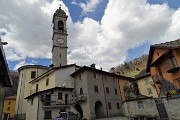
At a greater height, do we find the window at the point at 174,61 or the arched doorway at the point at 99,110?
the window at the point at 174,61

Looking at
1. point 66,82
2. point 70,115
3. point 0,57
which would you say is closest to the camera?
point 0,57

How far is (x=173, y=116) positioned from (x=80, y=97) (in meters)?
16.5

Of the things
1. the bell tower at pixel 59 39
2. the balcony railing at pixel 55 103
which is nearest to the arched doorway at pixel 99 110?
the balcony railing at pixel 55 103

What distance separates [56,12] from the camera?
176ft

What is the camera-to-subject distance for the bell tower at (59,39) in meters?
44.8

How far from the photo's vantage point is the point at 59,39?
156 feet

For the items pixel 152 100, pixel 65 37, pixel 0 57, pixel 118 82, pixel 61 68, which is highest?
pixel 65 37

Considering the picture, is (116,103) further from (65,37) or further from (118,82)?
(65,37)

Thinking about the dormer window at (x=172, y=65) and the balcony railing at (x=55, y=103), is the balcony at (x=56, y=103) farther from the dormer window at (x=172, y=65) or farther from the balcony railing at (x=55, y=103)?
the dormer window at (x=172, y=65)

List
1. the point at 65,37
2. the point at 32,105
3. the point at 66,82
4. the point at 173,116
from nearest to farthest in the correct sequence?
the point at 173,116, the point at 32,105, the point at 66,82, the point at 65,37

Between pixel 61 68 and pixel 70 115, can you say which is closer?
pixel 70 115

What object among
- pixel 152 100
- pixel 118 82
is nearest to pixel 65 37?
pixel 118 82

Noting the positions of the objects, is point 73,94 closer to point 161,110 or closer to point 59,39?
point 161,110

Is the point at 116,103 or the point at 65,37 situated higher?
the point at 65,37
